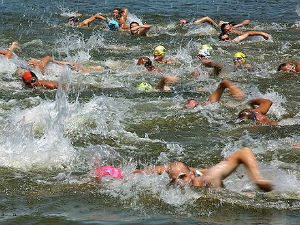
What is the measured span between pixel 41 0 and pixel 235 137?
1978 centimetres

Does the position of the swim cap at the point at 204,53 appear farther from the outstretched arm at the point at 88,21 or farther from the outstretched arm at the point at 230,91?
the outstretched arm at the point at 88,21

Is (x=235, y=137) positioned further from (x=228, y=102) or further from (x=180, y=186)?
(x=180, y=186)

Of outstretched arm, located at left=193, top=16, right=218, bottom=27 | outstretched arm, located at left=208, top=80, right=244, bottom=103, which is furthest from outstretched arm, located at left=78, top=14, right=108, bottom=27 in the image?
outstretched arm, located at left=208, top=80, right=244, bottom=103

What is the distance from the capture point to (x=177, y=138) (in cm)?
999

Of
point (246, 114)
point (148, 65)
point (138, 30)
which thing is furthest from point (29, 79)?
point (138, 30)

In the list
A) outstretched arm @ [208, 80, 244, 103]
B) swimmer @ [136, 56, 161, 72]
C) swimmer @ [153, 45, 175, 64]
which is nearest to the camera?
outstretched arm @ [208, 80, 244, 103]

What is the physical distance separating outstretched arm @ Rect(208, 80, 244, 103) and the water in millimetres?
251

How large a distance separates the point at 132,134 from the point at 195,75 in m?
4.54

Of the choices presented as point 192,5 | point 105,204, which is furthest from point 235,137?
point 192,5

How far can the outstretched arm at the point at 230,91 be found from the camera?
1052 cm

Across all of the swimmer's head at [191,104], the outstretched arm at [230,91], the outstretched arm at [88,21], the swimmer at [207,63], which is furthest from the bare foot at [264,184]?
the outstretched arm at [88,21]

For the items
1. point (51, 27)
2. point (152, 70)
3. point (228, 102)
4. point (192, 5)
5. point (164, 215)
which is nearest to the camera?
point (164, 215)

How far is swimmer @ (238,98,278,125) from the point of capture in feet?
34.1

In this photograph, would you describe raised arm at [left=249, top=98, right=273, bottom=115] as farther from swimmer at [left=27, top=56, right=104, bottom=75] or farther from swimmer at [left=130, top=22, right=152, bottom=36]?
swimmer at [left=130, top=22, right=152, bottom=36]
